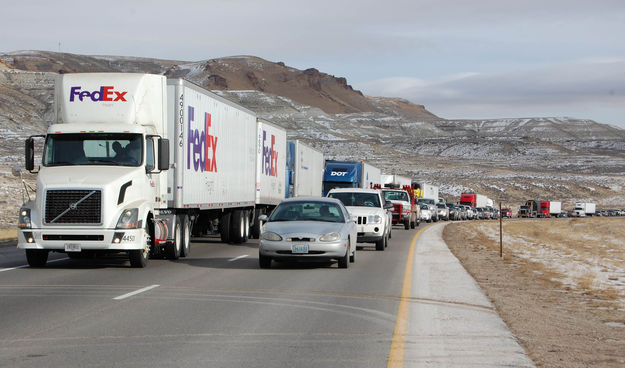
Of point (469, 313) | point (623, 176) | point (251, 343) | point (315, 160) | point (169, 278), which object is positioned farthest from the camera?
point (623, 176)

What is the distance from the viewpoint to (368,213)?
25.1 m

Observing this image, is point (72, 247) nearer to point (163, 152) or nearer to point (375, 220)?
point (163, 152)

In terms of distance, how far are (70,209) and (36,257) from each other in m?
1.73

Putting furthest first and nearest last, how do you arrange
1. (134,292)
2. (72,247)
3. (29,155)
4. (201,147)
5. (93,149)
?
(201,147)
(93,149)
(29,155)
(72,247)
(134,292)

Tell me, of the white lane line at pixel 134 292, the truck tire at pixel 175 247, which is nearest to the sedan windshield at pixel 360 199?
the truck tire at pixel 175 247

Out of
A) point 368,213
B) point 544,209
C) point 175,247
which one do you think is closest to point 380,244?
point 368,213

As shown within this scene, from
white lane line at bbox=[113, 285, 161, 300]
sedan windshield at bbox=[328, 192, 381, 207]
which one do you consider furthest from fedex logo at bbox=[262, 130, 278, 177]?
white lane line at bbox=[113, 285, 161, 300]

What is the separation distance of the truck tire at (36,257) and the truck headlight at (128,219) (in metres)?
1.89

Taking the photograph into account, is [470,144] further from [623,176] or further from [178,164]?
[178,164]

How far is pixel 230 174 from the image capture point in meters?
25.6

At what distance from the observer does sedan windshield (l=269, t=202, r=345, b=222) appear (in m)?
18.8

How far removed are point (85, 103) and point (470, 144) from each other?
18445cm

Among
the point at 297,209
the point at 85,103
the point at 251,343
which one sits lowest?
the point at 251,343

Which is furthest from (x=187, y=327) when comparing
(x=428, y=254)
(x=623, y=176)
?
(x=623, y=176)
